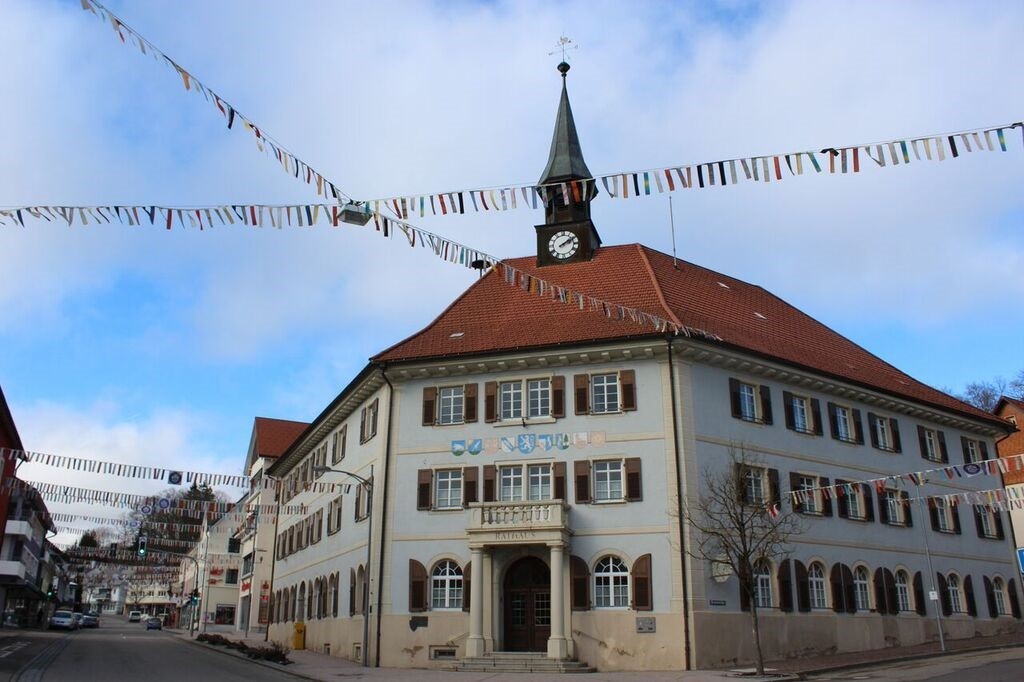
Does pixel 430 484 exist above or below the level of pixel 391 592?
above

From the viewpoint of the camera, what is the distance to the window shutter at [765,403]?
2944 cm

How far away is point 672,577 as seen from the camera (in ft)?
84.2

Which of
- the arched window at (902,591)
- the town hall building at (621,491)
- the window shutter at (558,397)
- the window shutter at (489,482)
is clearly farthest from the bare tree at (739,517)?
the window shutter at (489,482)

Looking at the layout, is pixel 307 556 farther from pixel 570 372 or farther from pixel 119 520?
pixel 570 372

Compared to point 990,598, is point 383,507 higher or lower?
higher

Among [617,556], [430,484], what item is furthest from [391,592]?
[617,556]

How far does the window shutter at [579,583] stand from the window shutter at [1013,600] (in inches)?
802

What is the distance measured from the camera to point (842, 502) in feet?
100

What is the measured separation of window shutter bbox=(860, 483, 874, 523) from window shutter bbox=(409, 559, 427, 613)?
15491 mm

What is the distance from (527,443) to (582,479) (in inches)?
85.1

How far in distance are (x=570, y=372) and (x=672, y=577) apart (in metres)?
7.13

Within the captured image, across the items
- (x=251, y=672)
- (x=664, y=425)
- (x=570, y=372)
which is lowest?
(x=251, y=672)

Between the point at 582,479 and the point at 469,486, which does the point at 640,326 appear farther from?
the point at 469,486


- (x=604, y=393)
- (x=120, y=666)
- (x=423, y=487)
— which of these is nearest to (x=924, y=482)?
(x=604, y=393)
